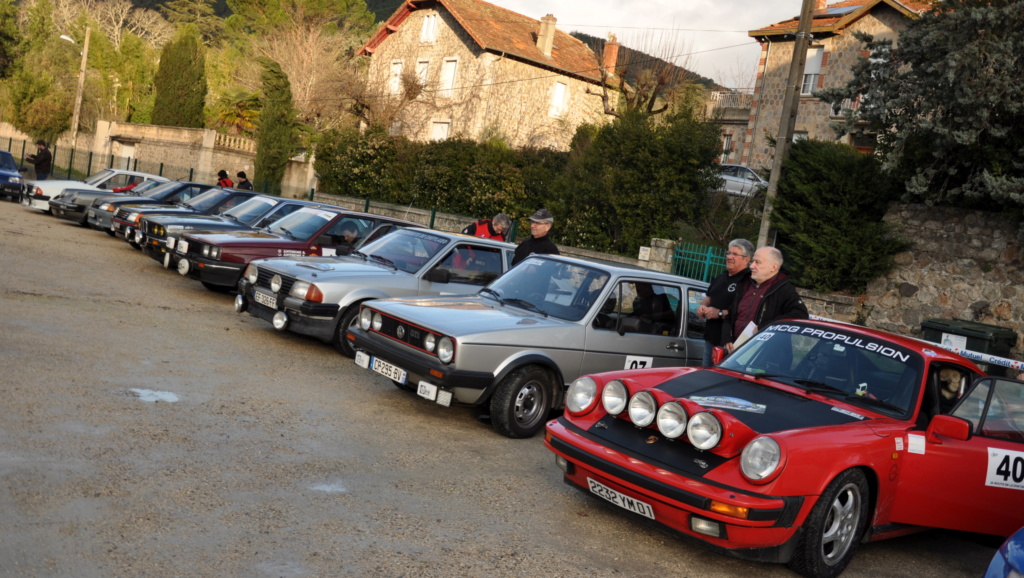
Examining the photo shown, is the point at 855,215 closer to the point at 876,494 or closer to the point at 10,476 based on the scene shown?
the point at 876,494

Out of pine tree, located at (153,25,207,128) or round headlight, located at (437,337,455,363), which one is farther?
pine tree, located at (153,25,207,128)

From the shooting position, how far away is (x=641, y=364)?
8219 millimetres

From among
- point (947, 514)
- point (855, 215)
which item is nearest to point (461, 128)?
point (855, 215)

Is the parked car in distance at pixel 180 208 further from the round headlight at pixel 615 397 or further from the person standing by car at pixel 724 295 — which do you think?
the round headlight at pixel 615 397

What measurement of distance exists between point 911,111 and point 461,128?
31.6m

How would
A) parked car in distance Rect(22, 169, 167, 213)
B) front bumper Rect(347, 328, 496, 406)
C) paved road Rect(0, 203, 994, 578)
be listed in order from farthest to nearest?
parked car in distance Rect(22, 169, 167, 213), front bumper Rect(347, 328, 496, 406), paved road Rect(0, 203, 994, 578)

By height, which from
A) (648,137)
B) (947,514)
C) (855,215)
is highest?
(648,137)

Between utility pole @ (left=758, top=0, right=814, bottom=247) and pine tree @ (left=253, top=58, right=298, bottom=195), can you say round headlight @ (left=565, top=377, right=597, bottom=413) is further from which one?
pine tree @ (left=253, top=58, right=298, bottom=195)

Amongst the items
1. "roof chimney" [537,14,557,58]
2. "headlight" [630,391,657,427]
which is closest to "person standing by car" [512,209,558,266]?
"headlight" [630,391,657,427]

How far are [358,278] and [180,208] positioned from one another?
9208 mm

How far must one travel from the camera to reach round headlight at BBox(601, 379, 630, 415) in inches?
214

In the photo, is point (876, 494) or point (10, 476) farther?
point (876, 494)

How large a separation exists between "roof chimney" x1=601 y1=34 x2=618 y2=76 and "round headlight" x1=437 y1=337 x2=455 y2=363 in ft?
121

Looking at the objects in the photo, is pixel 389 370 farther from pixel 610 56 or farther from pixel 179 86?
pixel 179 86
